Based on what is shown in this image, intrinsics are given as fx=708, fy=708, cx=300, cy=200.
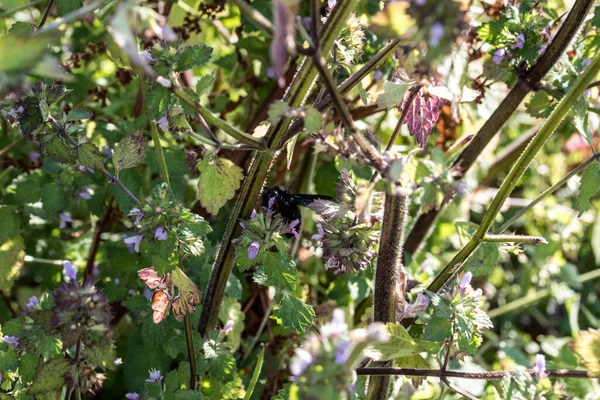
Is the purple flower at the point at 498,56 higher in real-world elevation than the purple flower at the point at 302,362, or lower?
higher

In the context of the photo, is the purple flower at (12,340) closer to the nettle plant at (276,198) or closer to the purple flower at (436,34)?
the nettle plant at (276,198)

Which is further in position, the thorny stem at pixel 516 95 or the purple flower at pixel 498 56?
the purple flower at pixel 498 56

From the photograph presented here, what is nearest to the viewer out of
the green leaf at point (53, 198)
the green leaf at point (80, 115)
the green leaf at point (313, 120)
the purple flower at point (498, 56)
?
the green leaf at point (313, 120)

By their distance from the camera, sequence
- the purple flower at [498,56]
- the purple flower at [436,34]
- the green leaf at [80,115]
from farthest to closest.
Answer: the purple flower at [498,56], the green leaf at [80,115], the purple flower at [436,34]

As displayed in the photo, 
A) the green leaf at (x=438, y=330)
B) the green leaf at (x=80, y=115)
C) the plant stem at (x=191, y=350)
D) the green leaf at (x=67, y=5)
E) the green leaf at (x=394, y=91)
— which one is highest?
the green leaf at (x=394, y=91)

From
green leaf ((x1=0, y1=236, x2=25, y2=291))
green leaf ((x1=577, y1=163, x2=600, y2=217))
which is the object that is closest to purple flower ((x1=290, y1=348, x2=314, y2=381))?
green leaf ((x1=577, y1=163, x2=600, y2=217))

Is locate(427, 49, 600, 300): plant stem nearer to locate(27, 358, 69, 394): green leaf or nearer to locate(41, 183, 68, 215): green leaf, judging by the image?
locate(27, 358, 69, 394): green leaf

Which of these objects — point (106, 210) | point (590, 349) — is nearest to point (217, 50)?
point (106, 210)

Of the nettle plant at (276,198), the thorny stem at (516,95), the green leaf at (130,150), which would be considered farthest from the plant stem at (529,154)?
the green leaf at (130,150)
